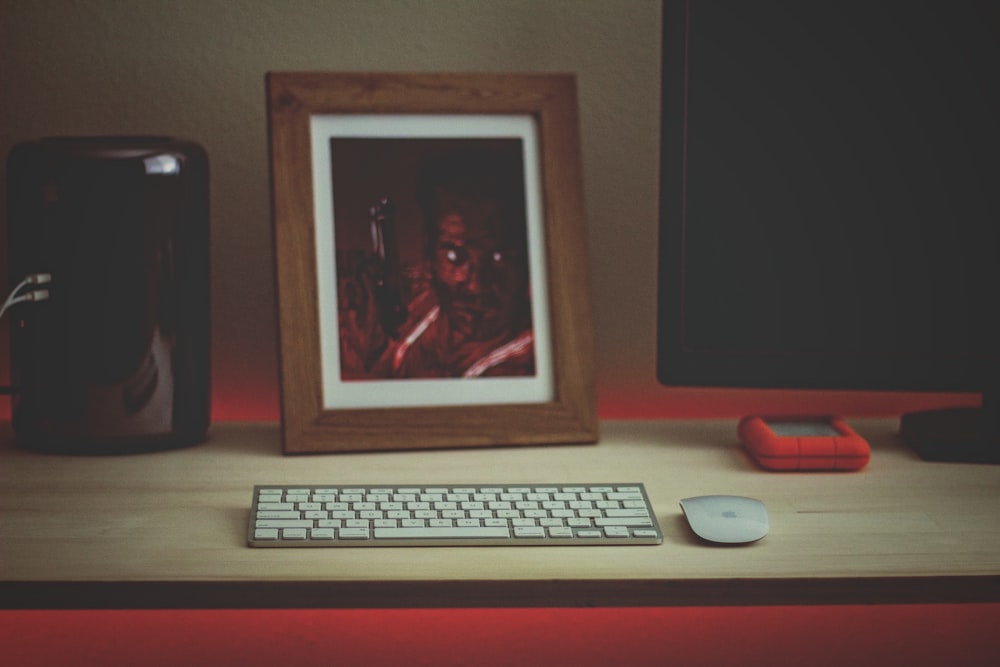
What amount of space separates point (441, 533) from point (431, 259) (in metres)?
0.40

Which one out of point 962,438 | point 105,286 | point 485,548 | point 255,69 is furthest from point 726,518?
point 255,69

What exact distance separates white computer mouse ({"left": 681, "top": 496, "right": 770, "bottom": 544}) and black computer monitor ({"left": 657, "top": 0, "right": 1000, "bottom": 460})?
26cm

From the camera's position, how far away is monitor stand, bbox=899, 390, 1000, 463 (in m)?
0.97

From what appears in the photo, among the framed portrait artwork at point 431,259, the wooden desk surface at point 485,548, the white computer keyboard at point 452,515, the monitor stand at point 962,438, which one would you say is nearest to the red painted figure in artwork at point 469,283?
the framed portrait artwork at point 431,259

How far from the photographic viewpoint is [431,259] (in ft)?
3.51

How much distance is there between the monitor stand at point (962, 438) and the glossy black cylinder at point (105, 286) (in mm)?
772

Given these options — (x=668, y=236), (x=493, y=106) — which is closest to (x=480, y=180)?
(x=493, y=106)

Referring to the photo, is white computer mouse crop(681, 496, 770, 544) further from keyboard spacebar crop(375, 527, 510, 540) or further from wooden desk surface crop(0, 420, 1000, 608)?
keyboard spacebar crop(375, 527, 510, 540)

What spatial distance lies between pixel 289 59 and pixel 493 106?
0.28 meters

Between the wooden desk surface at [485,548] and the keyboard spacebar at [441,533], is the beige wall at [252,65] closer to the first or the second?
the wooden desk surface at [485,548]

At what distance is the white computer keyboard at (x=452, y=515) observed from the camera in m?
0.74

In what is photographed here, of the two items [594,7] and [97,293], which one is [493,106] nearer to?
[594,7]

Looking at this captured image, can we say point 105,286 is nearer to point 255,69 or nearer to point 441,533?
point 255,69

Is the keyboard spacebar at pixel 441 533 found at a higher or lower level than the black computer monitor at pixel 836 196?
lower
